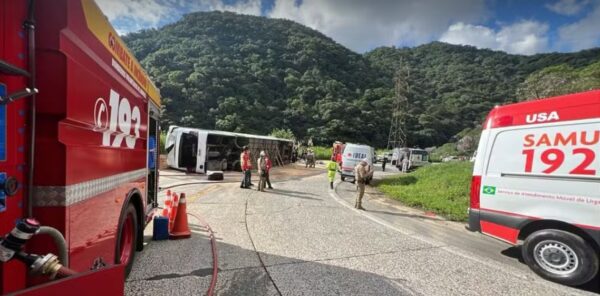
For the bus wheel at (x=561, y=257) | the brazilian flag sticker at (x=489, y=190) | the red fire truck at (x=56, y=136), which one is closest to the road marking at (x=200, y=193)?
the red fire truck at (x=56, y=136)

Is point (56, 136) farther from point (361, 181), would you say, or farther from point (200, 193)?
point (200, 193)

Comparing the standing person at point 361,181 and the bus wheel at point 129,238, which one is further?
the standing person at point 361,181

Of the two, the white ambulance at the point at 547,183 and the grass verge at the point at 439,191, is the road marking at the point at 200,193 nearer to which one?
the grass verge at the point at 439,191

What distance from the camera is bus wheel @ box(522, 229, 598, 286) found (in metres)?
4.54

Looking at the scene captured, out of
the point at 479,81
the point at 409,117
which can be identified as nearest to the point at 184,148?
the point at 409,117

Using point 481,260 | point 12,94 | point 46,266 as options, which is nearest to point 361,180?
point 481,260

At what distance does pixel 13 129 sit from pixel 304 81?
86.2 m

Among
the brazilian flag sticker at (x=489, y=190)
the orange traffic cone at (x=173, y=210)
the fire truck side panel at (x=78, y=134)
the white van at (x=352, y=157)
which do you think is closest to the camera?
the fire truck side panel at (x=78, y=134)

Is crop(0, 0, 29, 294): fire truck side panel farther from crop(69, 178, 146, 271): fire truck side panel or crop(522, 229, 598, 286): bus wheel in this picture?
crop(522, 229, 598, 286): bus wheel

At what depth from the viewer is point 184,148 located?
802 inches

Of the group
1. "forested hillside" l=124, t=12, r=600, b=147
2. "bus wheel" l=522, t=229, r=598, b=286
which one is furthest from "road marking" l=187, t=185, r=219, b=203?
"forested hillside" l=124, t=12, r=600, b=147

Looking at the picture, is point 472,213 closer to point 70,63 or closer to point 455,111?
point 70,63

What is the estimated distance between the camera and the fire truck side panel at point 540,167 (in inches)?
180

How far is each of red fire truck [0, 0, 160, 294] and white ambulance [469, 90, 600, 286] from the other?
5.59 metres
